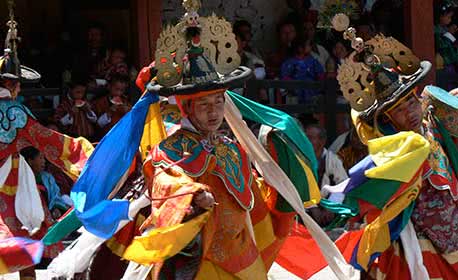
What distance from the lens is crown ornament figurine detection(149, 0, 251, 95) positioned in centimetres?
627

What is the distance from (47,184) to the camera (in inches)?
400

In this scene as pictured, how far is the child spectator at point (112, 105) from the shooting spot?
11.7m

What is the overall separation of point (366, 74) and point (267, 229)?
3.31ft

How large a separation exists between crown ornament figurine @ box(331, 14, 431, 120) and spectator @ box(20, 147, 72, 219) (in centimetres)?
371

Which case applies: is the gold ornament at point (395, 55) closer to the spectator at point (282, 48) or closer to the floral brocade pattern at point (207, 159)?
→ the floral brocade pattern at point (207, 159)

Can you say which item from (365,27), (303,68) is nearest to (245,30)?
(303,68)

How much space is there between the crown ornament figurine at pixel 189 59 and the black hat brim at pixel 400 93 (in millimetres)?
885

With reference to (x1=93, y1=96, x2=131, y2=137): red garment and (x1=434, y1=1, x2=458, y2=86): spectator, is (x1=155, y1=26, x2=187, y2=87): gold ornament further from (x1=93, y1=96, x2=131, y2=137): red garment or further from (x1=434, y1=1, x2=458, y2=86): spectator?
(x1=434, y1=1, x2=458, y2=86): spectator

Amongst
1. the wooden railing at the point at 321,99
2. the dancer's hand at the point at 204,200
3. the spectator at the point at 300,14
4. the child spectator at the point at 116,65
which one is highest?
the spectator at the point at 300,14

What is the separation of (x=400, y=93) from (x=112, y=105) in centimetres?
527

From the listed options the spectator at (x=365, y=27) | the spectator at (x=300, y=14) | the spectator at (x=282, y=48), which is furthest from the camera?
the spectator at (x=300, y=14)

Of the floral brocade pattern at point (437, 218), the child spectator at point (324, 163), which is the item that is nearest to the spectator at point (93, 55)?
the child spectator at point (324, 163)

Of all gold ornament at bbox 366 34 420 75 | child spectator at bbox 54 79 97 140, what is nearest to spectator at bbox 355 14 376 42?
child spectator at bbox 54 79 97 140

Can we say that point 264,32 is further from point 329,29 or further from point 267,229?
point 267,229
